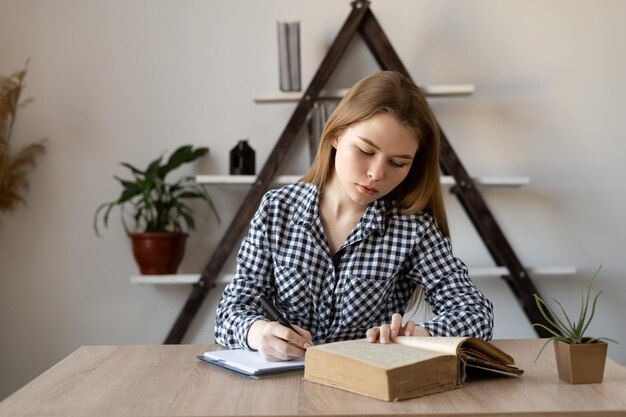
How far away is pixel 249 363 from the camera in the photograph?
137 cm

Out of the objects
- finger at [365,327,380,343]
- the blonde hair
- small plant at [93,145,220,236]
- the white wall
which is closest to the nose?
the blonde hair

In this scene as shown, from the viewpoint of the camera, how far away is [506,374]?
4.34 ft

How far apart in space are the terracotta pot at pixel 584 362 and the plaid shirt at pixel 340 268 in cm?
46

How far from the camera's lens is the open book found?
1.14m

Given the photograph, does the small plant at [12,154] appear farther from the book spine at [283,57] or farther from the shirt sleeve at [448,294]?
the shirt sleeve at [448,294]

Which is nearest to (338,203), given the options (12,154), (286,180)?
(286,180)

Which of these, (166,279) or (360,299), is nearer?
(360,299)

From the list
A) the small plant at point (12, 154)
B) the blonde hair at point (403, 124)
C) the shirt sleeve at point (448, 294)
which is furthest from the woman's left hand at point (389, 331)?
the small plant at point (12, 154)

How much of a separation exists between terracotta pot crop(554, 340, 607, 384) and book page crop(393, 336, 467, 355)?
161 millimetres

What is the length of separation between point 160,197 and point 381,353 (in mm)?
2102

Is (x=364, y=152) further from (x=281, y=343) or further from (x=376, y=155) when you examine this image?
(x=281, y=343)

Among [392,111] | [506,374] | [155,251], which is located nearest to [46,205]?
[155,251]

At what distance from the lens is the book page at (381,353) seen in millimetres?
1169

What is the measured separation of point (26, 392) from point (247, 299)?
1.94 ft
